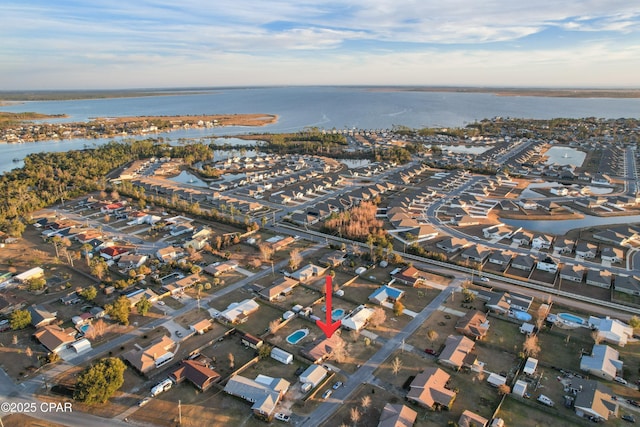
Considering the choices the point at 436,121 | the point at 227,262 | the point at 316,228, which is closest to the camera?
the point at 227,262

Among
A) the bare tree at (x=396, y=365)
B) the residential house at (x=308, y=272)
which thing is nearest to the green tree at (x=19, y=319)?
the residential house at (x=308, y=272)

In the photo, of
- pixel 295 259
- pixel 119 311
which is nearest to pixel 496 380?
pixel 295 259

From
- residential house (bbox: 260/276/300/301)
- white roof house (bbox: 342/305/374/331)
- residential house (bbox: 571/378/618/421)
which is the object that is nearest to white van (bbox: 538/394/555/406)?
residential house (bbox: 571/378/618/421)

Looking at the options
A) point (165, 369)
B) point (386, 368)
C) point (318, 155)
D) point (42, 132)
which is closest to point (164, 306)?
point (165, 369)

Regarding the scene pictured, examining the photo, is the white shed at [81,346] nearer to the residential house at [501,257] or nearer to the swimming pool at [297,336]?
the swimming pool at [297,336]

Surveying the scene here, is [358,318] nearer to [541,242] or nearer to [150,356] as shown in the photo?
[150,356]

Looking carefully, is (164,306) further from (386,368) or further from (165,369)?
(386,368)

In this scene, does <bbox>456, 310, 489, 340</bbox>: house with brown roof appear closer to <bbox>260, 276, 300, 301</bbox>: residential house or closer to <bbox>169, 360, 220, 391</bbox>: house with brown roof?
<bbox>260, 276, 300, 301</bbox>: residential house
